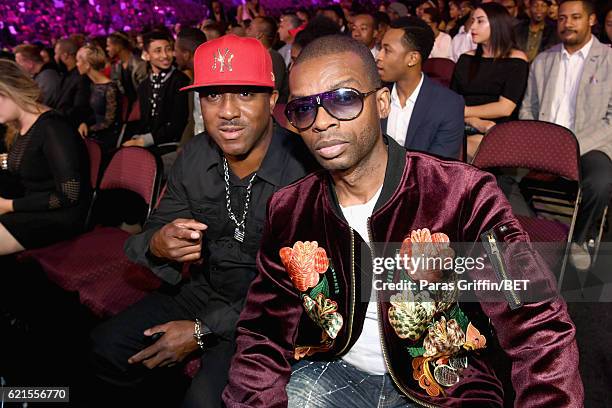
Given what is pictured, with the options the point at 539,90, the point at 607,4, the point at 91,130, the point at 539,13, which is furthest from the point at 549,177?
the point at 91,130

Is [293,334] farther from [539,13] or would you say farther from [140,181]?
[539,13]

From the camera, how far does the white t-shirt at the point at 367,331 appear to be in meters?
1.68

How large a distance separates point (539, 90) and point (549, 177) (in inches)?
34.5

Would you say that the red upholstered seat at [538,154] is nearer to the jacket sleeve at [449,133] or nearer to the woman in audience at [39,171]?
the jacket sleeve at [449,133]

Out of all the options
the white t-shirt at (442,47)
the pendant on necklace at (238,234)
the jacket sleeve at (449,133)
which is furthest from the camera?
the white t-shirt at (442,47)

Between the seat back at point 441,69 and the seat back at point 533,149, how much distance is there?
9.09 ft

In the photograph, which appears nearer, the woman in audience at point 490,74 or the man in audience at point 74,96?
the woman in audience at point 490,74

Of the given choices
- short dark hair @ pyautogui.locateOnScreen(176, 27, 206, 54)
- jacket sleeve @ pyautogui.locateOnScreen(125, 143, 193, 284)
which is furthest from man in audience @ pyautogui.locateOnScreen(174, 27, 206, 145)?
jacket sleeve @ pyautogui.locateOnScreen(125, 143, 193, 284)

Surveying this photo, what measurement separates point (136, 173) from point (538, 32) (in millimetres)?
5184

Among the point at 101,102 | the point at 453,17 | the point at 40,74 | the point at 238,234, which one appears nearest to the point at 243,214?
the point at 238,234

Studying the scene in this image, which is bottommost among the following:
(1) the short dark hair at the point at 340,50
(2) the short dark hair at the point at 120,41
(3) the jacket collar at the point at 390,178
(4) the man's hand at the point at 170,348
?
(4) the man's hand at the point at 170,348

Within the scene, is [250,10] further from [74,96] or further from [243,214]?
[243,214]

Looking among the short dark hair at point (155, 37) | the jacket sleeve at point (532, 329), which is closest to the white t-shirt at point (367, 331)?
the jacket sleeve at point (532, 329)

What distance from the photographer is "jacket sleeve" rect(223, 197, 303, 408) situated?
1658 millimetres
